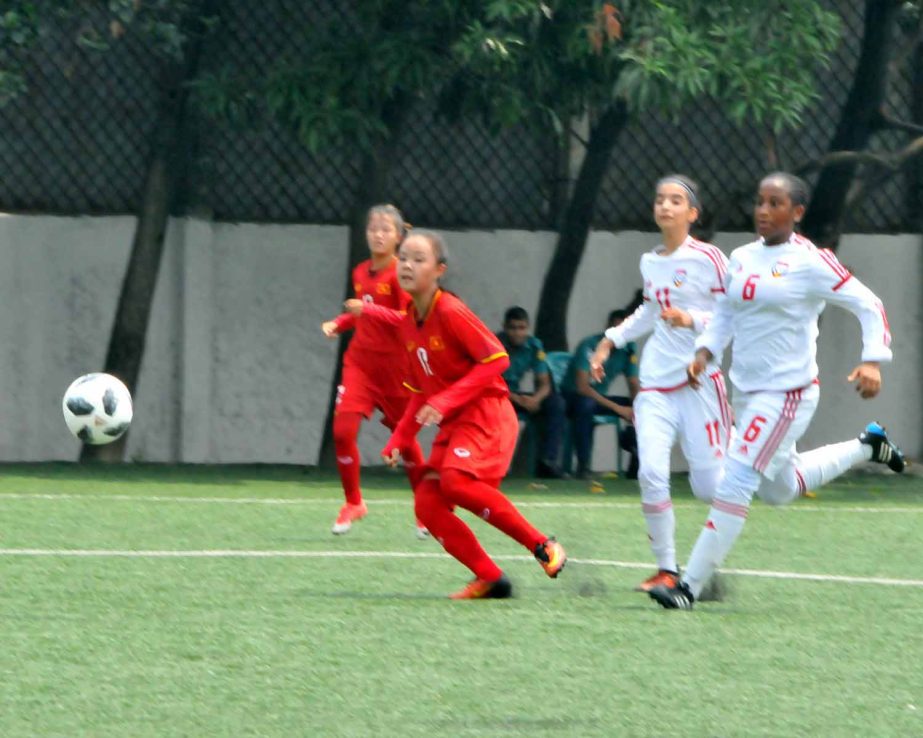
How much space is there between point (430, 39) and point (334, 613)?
288 inches

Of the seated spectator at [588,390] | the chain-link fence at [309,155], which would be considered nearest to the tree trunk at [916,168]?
the chain-link fence at [309,155]

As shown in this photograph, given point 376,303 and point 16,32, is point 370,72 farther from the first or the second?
point 376,303

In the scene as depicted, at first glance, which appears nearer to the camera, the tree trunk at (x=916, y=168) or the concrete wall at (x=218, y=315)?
the concrete wall at (x=218, y=315)

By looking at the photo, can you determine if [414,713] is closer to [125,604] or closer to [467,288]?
[125,604]

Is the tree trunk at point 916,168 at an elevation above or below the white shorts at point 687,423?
above

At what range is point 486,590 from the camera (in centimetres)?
817

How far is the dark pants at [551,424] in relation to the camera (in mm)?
15375

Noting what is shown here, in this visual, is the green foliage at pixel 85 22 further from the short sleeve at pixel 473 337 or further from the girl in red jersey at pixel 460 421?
the short sleeve at pixel 473 337

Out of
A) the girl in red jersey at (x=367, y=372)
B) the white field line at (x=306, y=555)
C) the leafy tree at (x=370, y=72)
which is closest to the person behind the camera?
the white field line at (x=306, y=555)

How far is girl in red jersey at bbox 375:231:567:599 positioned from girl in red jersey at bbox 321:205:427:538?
2643 mm

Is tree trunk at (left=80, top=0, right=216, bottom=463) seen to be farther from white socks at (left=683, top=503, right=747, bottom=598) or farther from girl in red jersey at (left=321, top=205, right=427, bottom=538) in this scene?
white socks at (left=683, top=503, right=747, bottom=598)

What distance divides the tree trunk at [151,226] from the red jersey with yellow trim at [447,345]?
8.04m

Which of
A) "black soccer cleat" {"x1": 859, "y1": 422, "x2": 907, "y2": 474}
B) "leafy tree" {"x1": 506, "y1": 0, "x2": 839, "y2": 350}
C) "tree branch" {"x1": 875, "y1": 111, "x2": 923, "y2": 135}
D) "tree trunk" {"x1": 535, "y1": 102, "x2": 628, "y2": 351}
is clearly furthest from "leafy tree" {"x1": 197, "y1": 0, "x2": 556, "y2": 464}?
"black soccer cleat" {"x1": 859, "y1": 422, "x2": 907, "y2": 474}

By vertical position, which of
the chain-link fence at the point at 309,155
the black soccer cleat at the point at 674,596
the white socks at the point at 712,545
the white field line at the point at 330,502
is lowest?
the white field line at the point at 330,502
